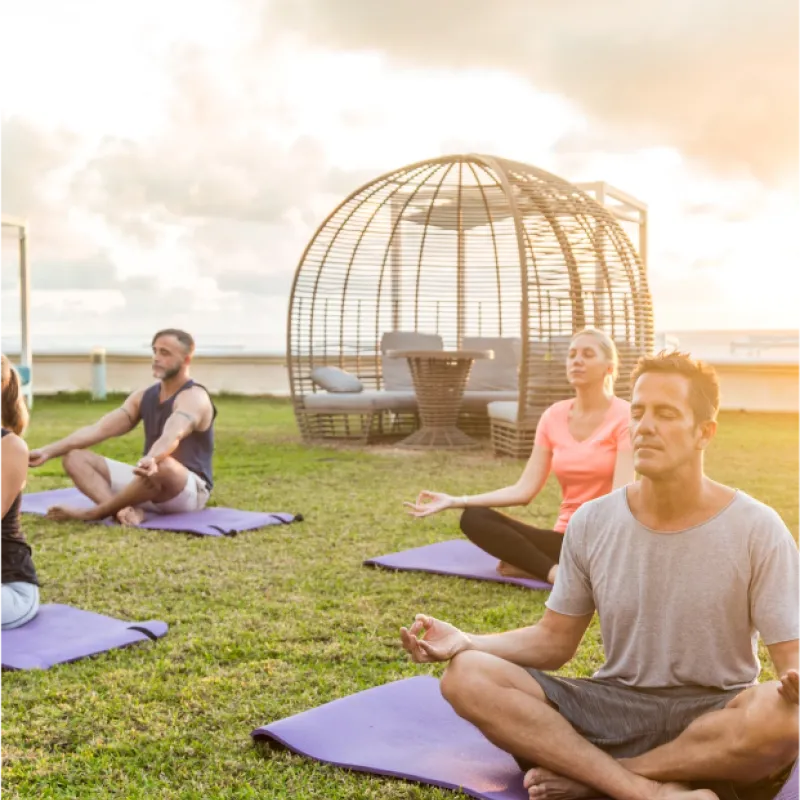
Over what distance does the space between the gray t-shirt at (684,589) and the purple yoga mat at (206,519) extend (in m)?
3.17

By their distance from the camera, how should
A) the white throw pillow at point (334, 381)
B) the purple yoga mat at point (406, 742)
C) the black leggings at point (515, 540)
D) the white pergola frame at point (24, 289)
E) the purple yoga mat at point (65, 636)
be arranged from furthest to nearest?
the white pergola frame at point (24, 289) < the white throw pillow at point (334, 381) < the black leggings at point (515, 540) < the purple yoga mat at point (65, 636) < the purple yoga mat at point (406, 742)

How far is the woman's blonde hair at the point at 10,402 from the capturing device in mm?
3221

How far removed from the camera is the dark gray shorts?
2.02 meters

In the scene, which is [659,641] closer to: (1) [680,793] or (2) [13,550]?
(1) [680,793]

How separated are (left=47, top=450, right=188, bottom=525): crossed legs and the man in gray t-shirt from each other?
11.1 feet

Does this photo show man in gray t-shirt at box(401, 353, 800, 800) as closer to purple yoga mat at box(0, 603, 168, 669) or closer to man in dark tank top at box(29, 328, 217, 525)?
purple yoga mat at box(0, 603, 168, 669)

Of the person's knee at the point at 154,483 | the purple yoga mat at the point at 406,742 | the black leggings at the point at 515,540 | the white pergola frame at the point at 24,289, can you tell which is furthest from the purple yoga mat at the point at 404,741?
the white pergola frame at the point at 24,289

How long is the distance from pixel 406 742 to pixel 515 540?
5.82ft

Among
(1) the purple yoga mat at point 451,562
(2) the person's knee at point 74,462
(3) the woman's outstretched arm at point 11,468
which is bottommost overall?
(1) the purple yoga mat at point 451,562

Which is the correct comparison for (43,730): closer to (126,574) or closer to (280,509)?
(126,574)

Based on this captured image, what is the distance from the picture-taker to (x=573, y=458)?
3.94 meters

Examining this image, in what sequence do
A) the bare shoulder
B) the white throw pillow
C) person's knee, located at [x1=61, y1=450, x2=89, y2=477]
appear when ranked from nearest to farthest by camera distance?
the bare shoulder
person's knee, located at [x1=61, y1=450, x2=89, y2=477]
the white throw pillow

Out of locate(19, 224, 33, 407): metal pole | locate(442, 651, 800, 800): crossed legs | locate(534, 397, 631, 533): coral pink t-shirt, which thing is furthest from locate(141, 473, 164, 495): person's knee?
locate(19, 224, 33, 407): metal pole

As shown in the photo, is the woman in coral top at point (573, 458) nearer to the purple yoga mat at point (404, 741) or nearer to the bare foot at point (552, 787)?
the purple yoga mat at point (404, 741)
